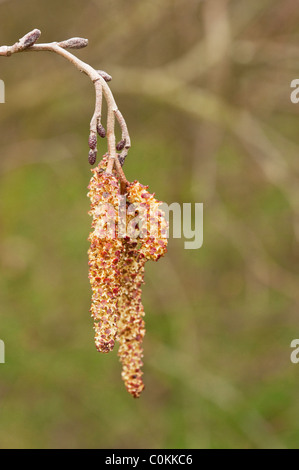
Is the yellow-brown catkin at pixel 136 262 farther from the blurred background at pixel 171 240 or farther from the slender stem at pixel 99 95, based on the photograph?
the blurred background at pixel 171 240

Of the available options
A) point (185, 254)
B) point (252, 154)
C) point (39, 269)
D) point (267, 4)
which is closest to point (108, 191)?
point (252, 154)

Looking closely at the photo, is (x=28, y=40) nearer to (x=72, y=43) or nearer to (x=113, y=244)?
(x=72, y=43)

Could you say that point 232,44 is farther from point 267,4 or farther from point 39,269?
point 39,269

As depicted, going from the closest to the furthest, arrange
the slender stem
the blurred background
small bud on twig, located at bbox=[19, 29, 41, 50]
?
the slender stem
small bud on twig, located at bbox=[19, 29, 41, 50]
the blurred background

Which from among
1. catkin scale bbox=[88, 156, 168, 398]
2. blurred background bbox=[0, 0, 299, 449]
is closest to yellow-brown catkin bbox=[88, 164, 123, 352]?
catkin scale bbox=[88, 156, 168, 398]

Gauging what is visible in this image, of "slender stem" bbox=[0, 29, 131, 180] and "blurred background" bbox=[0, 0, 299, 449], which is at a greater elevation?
"blurred background" bbox=[0, 0, 299, 449]

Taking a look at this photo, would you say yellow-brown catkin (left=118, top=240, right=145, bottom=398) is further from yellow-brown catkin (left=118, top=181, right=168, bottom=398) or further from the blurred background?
the blurred background
